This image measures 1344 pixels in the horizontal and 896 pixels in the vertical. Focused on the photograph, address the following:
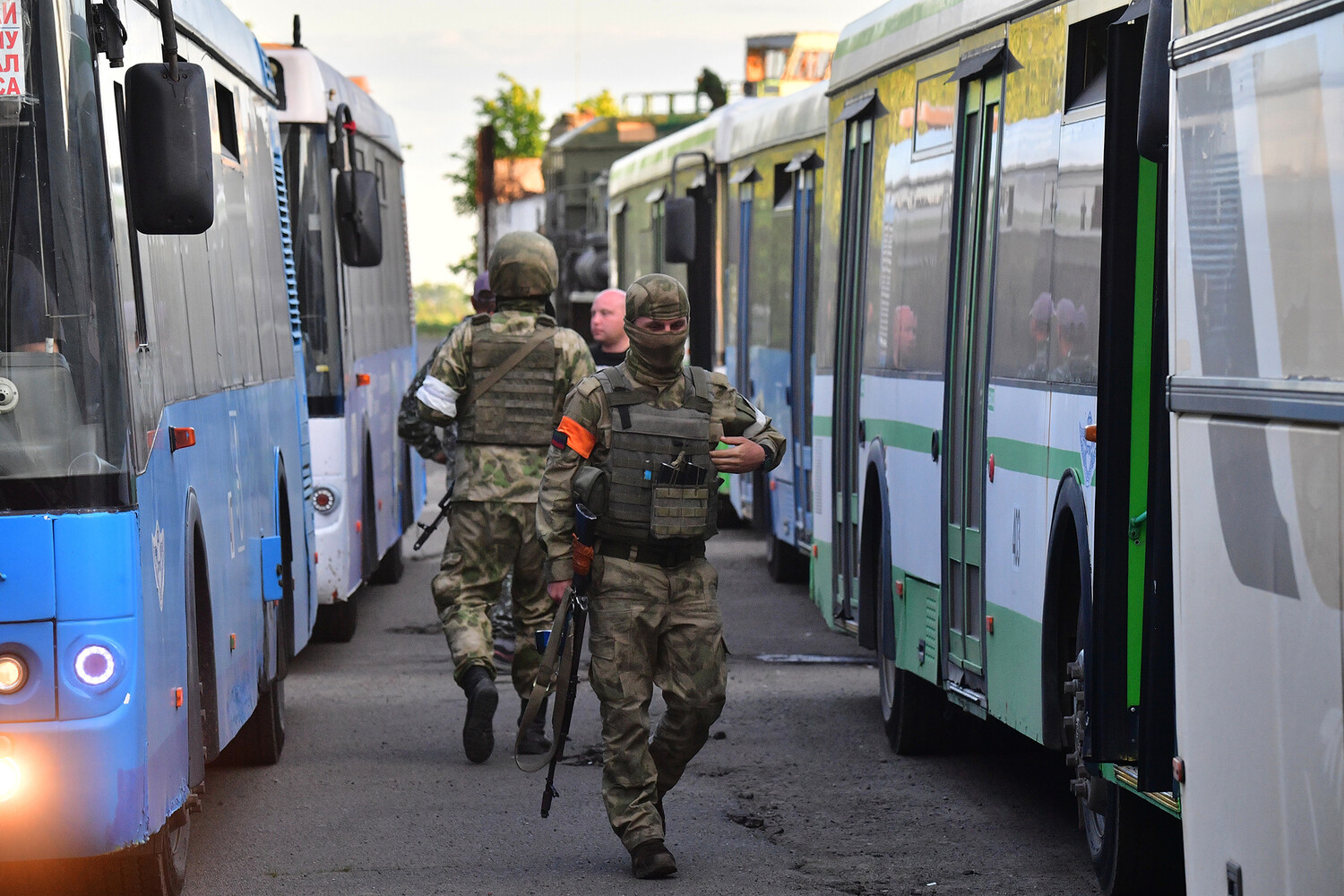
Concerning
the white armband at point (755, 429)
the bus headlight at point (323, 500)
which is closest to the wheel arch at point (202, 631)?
the white armband at point (755, 429)

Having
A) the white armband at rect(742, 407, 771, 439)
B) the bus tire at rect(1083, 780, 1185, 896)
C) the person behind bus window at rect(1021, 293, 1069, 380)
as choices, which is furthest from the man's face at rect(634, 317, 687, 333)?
the bus tire at rect(1083, 780, 1185, 896)

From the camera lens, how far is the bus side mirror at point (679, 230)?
60.3ft

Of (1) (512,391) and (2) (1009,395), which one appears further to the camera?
(1) (512,391)

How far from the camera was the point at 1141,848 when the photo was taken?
21.7ft

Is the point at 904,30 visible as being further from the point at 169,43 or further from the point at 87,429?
the point at 87,429

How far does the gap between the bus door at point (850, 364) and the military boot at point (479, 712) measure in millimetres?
1993

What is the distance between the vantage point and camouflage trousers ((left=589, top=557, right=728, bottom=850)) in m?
7.20

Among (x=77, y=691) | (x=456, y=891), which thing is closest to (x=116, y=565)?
(x=77, y=691)

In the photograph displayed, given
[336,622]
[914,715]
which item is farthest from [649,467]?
[336,622]

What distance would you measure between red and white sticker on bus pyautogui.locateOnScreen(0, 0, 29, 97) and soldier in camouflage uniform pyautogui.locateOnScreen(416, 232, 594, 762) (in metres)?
3.94

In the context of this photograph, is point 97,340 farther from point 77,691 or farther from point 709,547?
point 709,547

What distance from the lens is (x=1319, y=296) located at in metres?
4.21

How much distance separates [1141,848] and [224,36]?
474 cm

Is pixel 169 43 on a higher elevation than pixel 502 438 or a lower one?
higher
